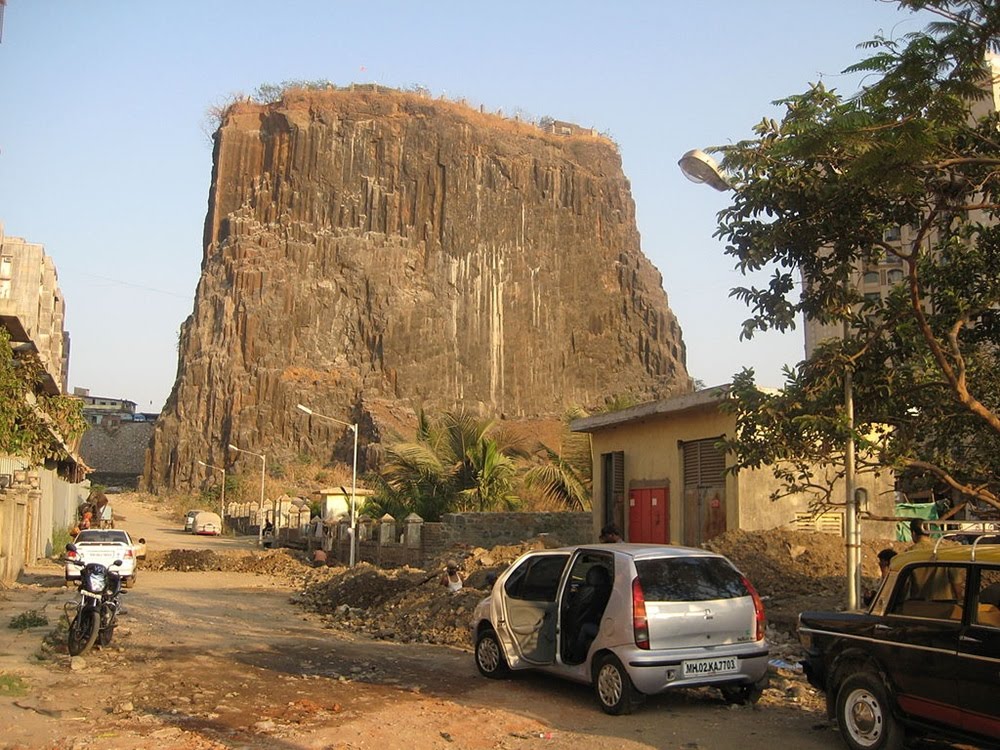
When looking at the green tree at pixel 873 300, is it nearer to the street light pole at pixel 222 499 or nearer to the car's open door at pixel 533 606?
the car's open door at pixel 533 606

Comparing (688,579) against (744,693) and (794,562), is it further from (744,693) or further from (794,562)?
(794,562)

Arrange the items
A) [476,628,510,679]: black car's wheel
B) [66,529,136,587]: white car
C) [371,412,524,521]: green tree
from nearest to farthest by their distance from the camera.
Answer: [476,628,510,679]: black car's wheel
[66,529,136,587]: white car
[371,412,524,521]: green tree

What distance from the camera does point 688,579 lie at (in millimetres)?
8664

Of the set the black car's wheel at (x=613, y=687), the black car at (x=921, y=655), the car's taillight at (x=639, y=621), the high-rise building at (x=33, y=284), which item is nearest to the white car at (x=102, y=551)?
the black car's wheel at (x=613, y=687)

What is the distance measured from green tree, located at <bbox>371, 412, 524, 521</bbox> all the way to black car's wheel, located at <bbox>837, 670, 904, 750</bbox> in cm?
2478

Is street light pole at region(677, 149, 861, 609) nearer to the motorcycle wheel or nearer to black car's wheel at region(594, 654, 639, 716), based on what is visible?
black car's wheel at region(594, 654, 639, 716)

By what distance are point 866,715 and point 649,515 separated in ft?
43.2

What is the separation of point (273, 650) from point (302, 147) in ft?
293

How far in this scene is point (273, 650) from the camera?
1302 cm

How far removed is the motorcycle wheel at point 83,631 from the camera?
1166cm

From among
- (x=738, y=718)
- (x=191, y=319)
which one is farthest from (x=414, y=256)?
(x=738, y=718)

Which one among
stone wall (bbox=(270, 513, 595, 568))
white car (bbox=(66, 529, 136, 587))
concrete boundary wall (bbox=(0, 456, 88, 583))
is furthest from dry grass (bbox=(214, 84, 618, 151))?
white car (bbox=(66, 529, 136, 587))

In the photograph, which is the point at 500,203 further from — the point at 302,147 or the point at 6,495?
the point at 6,495

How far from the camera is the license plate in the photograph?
8.23m
